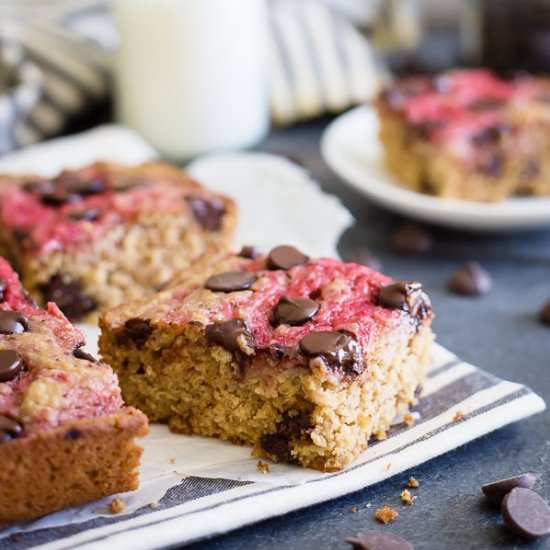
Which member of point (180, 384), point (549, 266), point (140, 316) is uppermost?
point (140, 316)

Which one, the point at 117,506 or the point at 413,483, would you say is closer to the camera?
the point at 117,506

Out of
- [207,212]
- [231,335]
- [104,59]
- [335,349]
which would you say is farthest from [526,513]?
[104,59]

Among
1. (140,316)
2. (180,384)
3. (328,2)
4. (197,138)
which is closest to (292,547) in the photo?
(180,384)

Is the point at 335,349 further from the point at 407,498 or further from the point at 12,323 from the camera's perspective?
the point at 12,323

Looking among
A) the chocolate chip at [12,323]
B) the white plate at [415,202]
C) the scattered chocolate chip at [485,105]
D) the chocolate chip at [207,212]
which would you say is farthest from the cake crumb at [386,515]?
the scattered chocolate chip at [485,105]

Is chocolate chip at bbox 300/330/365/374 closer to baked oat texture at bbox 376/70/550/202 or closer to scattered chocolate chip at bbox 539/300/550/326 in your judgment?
scattered chocolate chip at bbox 539/300/550/326

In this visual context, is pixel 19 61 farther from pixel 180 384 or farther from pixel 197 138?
pixel 180 384
